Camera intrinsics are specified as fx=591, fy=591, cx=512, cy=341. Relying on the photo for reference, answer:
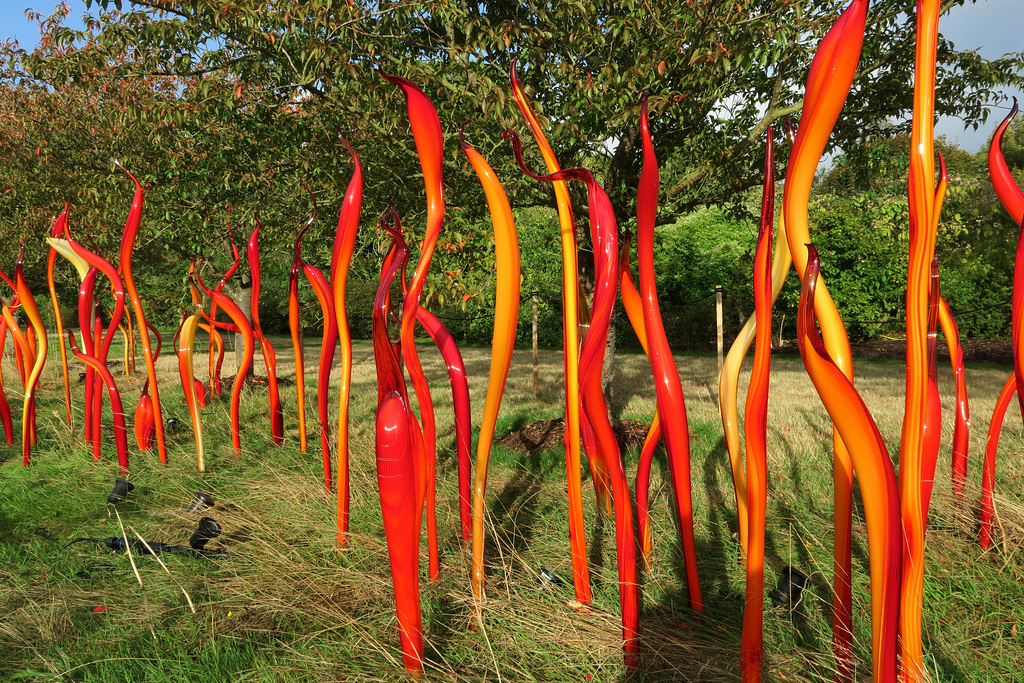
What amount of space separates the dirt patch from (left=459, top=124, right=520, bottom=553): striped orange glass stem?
2363 mm

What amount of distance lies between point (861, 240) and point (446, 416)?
9.55m


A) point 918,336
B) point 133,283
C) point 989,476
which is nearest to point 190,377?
point 133,283

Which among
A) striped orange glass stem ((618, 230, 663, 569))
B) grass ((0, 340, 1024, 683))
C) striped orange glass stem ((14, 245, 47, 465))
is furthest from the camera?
striped orange glass stem ((14, 245, 47, 465))

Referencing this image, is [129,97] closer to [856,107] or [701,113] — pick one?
[701,113]

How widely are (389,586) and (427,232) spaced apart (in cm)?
130

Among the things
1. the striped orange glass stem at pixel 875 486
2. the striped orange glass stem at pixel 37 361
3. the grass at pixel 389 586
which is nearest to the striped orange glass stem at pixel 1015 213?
the striped orange glass stem at pixel 875 486

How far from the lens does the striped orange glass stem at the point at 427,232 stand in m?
1.88

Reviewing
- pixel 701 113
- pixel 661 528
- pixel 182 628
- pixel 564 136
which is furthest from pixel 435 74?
pixel 182 628

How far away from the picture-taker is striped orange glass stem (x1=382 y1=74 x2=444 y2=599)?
1.88m

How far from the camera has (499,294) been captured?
1.99m

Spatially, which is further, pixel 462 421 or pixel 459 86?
pixel 459 86

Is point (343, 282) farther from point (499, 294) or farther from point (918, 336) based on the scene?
point (918, 336)

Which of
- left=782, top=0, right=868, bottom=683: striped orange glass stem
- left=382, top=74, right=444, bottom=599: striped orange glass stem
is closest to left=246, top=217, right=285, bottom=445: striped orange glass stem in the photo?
left=382, top=74, right=444, bottom=599: striped orange glass stem

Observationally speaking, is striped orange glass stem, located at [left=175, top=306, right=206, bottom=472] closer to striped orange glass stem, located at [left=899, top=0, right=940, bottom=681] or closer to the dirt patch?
the dirt patch
